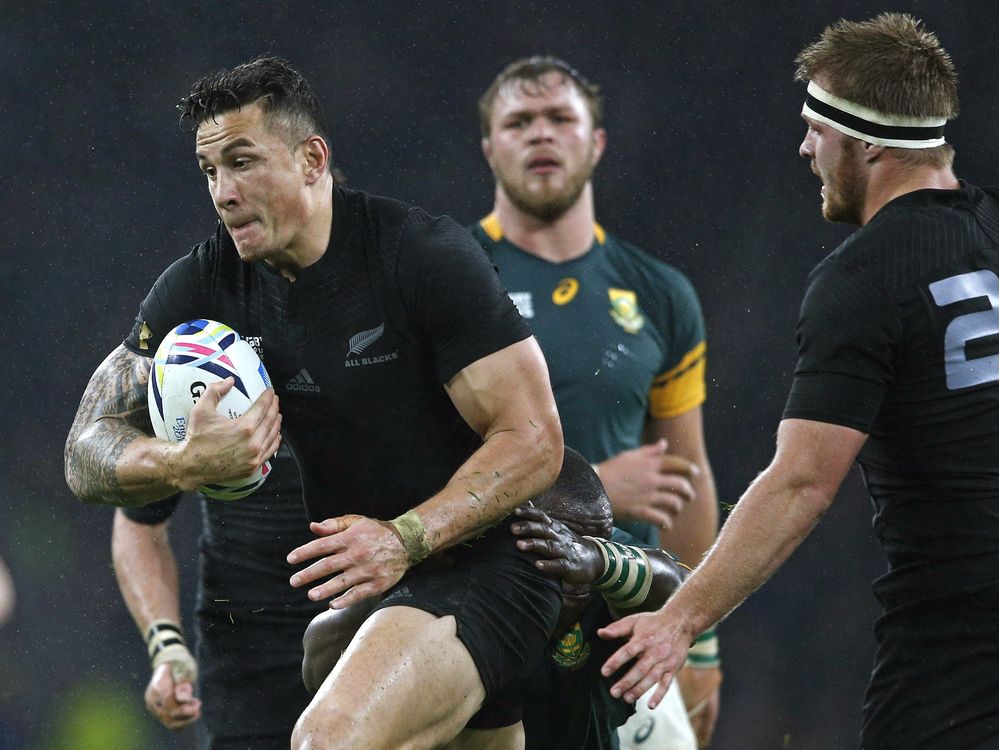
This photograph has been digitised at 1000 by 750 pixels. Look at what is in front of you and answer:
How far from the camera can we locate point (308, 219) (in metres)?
3.82

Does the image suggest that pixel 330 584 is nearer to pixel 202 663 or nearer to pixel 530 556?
pixel 530 556

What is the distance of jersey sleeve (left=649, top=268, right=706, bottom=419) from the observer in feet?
19.0

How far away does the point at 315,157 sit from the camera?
3914mm

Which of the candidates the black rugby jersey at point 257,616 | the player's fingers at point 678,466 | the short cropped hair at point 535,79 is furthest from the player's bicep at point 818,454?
the short cropped hair at point 535,79

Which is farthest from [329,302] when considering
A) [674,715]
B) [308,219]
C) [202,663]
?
[674,715]

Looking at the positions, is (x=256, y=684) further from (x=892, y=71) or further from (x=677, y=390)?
(x=892, y=71)

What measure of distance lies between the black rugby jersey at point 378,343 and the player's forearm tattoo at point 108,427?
1.13 ft

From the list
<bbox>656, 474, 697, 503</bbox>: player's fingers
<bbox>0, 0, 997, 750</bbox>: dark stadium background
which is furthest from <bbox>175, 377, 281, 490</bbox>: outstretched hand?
<bbox>0, 0, 997, 750</bbox>: dark stadium background

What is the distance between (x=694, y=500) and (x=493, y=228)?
1337mm

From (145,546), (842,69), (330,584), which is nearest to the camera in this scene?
(330,584)

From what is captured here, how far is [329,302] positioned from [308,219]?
0.76 ft

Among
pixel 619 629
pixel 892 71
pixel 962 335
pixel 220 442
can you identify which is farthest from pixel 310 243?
pixel 962 335

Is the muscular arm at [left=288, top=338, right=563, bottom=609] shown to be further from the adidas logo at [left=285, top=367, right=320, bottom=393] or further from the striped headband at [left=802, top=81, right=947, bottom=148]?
the striped headband at [left=802, top=81, right=947, bottom=148]

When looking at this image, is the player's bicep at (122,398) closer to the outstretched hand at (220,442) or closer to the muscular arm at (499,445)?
the outstretched hand at (220,442)
